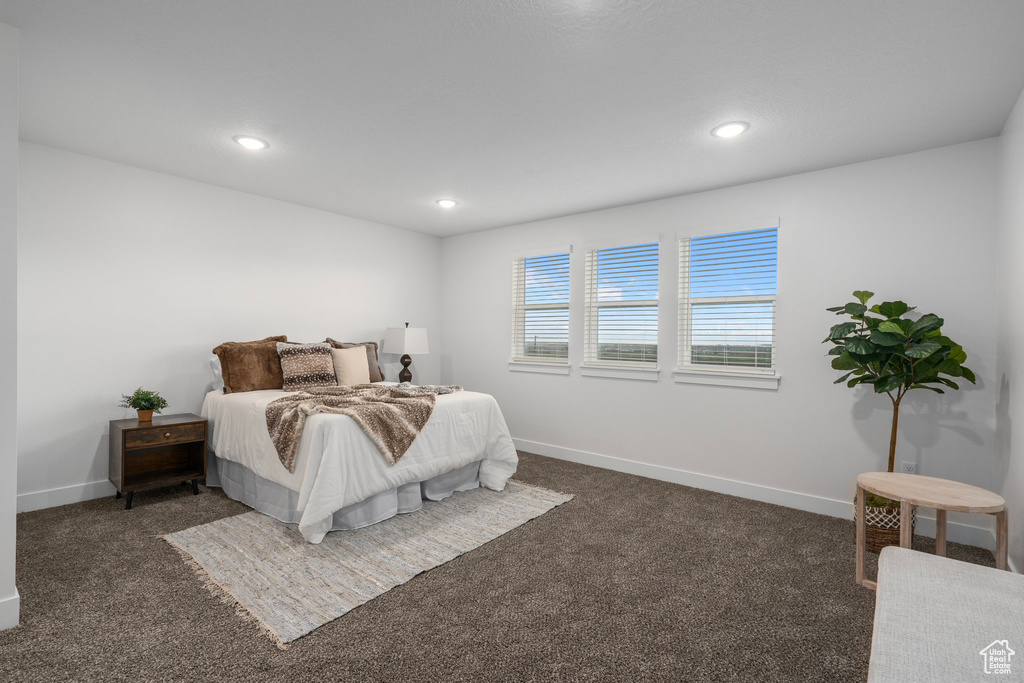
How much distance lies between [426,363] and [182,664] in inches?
166

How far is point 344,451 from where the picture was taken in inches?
113

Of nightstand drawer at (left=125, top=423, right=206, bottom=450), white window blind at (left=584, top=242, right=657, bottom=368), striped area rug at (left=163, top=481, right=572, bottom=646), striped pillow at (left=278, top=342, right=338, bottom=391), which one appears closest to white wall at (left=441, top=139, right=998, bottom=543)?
white window blind at (left=584, top=242, right=657, bottom=368)

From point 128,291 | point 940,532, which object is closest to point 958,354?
point 940,532

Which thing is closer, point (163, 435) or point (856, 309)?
point (856, 309)

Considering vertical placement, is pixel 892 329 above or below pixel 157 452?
above

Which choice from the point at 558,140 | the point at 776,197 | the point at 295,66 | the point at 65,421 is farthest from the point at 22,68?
the point at 776,197

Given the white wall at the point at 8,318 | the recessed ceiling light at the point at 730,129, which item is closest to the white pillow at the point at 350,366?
the white wall at the point at 8,318

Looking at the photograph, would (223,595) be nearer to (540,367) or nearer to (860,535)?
(860,535)

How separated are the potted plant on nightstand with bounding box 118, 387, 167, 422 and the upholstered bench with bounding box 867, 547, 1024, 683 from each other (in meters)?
4.12

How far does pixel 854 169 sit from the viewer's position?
11.0 feet

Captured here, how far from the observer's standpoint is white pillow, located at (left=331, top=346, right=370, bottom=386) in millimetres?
4348

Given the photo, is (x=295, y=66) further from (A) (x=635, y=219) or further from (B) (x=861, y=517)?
(B) (x=861, y=517)

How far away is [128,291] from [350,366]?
1.71 meters

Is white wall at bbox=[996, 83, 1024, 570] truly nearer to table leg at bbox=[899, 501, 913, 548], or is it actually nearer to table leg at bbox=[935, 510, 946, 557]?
table leg at bbox=[935, 510, 946, 557]
